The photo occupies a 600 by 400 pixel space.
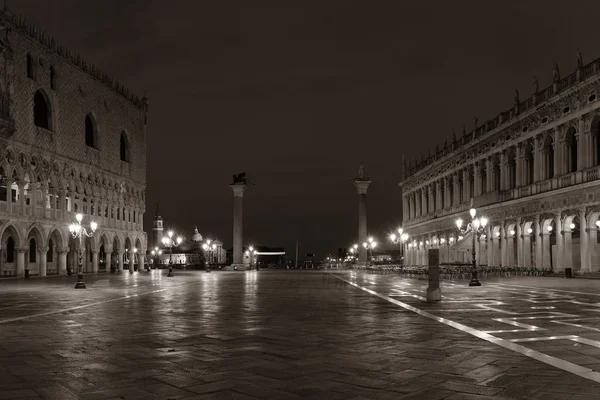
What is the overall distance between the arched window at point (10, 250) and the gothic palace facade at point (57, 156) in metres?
0.08

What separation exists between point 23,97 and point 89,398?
154ft

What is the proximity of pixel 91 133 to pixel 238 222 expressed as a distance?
725 inches

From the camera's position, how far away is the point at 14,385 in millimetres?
7352

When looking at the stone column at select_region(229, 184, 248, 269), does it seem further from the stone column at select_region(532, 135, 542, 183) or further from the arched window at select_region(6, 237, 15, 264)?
the stone column at select_region(532, 135, 542, 183)

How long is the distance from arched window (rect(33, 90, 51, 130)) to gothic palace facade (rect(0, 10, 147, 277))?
85mm

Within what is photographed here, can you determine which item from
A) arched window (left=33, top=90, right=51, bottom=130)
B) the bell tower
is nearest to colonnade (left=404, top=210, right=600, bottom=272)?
arched window (left=33, top=90, right=51, bottom=130)

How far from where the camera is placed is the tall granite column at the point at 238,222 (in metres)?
71.2

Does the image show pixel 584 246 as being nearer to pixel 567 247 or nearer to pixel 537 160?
pixel 567 247

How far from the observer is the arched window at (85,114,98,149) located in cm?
6397

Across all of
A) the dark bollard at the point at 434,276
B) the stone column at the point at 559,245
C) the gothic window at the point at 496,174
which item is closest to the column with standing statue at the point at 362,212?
the gothic window at the point at 496,174

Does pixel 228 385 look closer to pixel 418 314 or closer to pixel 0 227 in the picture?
pixel 418 314

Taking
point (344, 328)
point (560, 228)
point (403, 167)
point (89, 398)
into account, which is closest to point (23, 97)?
point (560, 228)

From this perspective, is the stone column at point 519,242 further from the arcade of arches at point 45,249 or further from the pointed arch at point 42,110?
the pointed arch at point 42,110

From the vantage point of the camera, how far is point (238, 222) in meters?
71.4
